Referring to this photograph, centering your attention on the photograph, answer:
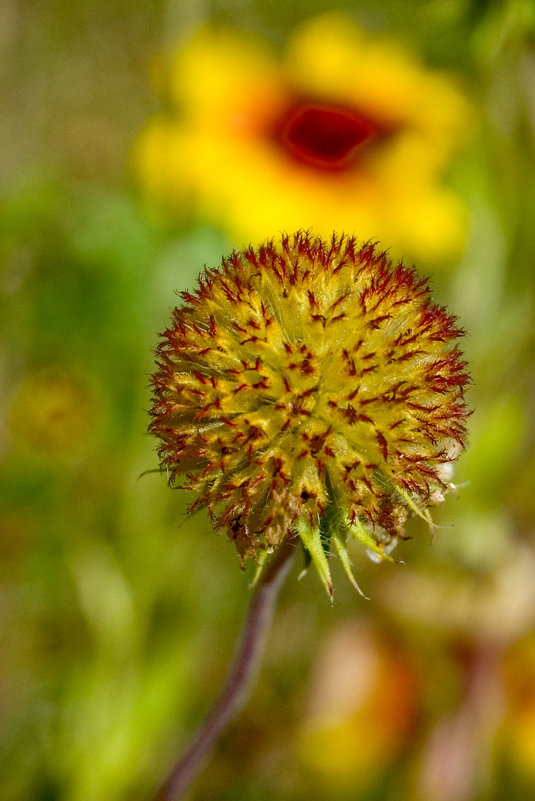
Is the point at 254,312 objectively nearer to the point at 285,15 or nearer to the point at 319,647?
the point at 319,647

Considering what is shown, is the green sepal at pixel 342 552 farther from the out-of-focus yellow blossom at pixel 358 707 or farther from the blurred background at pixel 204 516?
the out-of-focus yellow blossom at pixel 358 707

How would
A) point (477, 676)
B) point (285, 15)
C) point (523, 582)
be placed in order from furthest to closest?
point (285, 15), point (477, 676), point (523, 582)

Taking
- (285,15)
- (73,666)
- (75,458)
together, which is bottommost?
(73,666)

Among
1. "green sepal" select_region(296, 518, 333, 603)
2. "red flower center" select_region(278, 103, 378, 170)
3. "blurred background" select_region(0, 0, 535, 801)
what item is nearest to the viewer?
"green sepal" select_region(296, 518, 333, 603)

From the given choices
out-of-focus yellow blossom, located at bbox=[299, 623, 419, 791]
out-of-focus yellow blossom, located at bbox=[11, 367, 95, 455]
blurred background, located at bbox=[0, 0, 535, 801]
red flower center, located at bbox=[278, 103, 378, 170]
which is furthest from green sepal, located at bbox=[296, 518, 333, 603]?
red flower center, located at bbox=[278, 103, 378, 170]

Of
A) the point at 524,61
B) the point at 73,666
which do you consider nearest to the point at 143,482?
the point at 73,666

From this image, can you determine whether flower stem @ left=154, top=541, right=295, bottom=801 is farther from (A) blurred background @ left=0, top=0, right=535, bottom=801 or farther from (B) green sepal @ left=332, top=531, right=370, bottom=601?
(A) blurred background @ left=0, top=0, right=535, bottom=801
